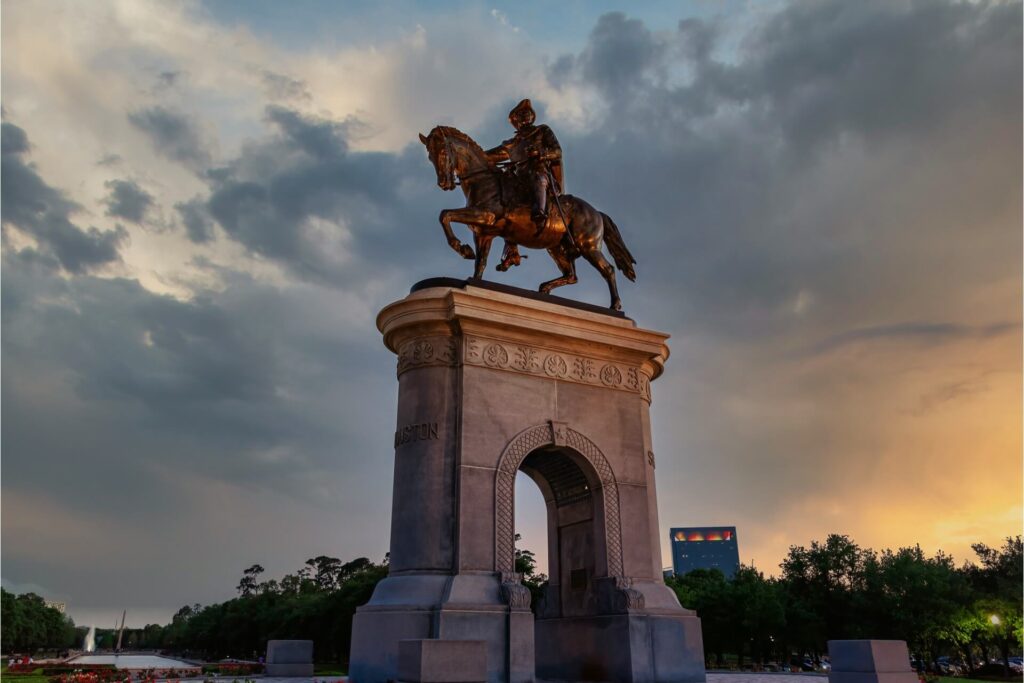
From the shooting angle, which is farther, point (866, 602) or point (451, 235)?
point (866, 602)

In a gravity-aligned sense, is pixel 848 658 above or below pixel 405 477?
below

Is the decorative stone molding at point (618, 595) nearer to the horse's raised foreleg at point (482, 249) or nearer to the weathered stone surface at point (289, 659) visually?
the horse's raised foreleg at point (482, 249)

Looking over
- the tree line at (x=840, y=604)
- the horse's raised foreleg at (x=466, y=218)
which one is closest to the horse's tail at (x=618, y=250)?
the horse's raised foreleg at (x=466, y=218)

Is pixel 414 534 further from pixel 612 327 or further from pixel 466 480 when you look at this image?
pixel 612 327

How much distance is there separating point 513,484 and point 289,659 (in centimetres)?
946

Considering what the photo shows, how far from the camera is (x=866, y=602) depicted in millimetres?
50125

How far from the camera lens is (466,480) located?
15.3 m

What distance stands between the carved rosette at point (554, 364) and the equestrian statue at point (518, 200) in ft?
6.50

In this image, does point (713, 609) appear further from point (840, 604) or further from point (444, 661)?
point (444, 661)

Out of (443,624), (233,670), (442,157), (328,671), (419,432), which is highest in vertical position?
(442,157)

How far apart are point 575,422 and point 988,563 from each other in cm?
5332

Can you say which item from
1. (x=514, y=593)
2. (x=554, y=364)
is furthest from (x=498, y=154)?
(x=514, y=593)

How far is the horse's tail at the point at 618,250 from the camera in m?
20.3

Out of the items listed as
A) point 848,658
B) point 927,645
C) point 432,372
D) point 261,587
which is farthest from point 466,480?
point 261,587
